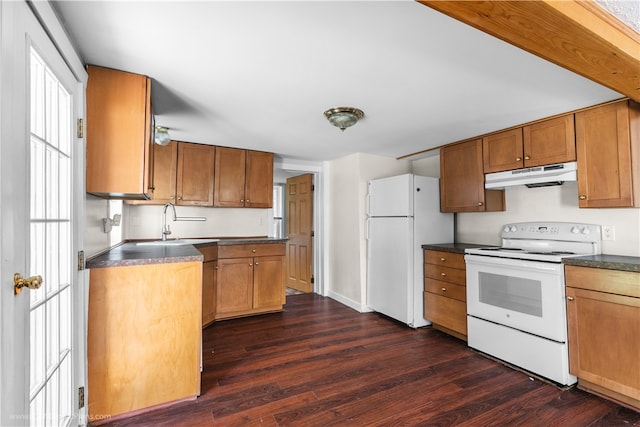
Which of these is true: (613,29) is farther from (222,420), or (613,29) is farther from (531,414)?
(222,420)

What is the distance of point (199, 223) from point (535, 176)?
3.59 meters

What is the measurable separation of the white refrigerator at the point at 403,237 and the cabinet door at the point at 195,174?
6.67ft

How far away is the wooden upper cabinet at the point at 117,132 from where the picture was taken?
178cm

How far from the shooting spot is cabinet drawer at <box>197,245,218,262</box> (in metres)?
3.10

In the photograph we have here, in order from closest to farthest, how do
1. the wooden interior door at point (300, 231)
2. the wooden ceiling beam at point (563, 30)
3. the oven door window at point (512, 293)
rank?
the wooden ceiling beam at point (563, 30) → the oven door window at point (512, 293) → the wooden interior door at point (300, 231)

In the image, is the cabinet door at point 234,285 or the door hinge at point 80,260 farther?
the cabinet door at point 234,285

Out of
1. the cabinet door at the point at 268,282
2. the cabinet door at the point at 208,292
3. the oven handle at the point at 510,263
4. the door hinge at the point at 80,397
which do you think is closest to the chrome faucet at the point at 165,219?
the cabinet door at the point at 208,292

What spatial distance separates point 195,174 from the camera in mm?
3533

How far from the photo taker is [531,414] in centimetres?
183

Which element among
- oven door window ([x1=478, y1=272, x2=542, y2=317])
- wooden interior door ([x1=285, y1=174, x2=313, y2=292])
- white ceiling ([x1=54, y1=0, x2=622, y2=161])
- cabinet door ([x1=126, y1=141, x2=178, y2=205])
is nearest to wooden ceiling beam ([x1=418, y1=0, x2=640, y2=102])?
white ceiling ([x1=54, y1=0, x2=622, y2=161])

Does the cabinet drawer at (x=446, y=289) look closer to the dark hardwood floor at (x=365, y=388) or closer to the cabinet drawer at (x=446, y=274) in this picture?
the cabinet drawer at (x=446, y=274)

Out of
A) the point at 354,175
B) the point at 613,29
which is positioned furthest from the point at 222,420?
the point at 354,175

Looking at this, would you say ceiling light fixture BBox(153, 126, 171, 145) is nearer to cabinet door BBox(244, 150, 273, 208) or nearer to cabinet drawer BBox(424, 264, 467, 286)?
cabinet door BBox(244, 150, 273, 208)

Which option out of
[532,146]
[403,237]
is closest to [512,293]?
[403,237]
